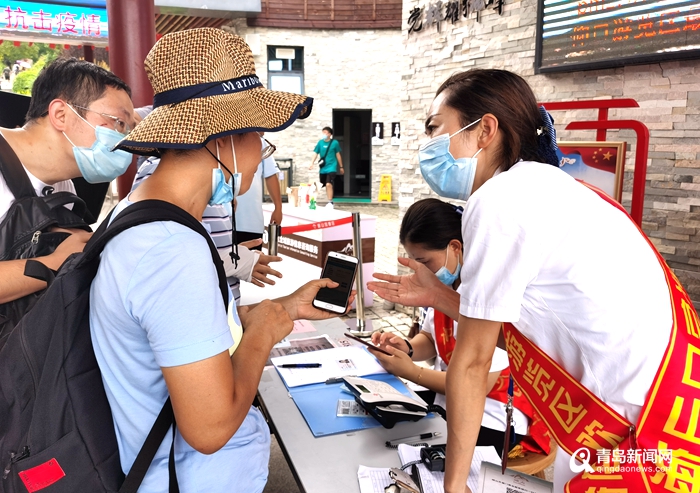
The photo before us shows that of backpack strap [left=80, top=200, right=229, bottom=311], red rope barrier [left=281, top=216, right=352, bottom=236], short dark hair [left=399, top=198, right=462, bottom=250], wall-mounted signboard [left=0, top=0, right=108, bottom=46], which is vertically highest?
wall-mounted signboard [left=0, top=0, right=108, bottom=46]

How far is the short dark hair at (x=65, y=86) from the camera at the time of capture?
75.9 inches

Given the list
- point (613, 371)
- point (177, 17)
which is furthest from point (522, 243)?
point (177, 17)

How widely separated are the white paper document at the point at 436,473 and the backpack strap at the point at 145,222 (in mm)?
664

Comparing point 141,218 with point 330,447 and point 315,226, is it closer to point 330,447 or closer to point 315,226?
point 330,447

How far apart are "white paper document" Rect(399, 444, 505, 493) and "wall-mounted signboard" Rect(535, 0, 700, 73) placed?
10.6 ft

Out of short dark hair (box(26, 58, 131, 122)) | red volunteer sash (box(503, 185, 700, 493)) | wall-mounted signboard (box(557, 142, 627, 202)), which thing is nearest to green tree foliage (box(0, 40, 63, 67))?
short dark hair (box(26, 58, 131, 122))

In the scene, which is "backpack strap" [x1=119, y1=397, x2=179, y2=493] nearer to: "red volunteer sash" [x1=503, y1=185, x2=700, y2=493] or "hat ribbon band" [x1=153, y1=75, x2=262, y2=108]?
"hat ribbon band" [x1=153, y1=75, x2=262, y2=108]

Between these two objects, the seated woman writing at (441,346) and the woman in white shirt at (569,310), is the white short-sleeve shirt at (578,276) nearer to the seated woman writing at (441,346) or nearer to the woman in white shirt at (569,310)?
the woman in white shirt at (569,310)

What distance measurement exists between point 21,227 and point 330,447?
1.24 metres

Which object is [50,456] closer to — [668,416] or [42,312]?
[42,312]

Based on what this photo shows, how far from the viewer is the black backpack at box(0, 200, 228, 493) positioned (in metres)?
1.05

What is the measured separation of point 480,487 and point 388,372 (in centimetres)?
87

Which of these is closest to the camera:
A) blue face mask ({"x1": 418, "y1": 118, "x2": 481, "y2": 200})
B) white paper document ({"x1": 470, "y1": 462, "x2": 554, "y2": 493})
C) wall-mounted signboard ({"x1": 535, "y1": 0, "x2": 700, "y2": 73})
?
white paper document ({"x1": 470, "y1": 462, "x2": 554, "y2": 493})

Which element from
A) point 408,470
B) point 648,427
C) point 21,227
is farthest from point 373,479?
point 21,227
